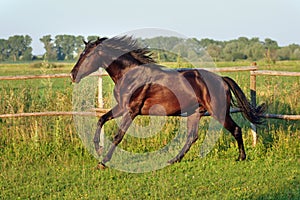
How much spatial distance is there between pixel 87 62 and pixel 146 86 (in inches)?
40.4

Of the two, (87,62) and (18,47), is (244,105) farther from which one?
(18,47)

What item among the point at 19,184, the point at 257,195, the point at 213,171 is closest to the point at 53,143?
the point at 19,184

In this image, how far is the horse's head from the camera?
6.79 metres

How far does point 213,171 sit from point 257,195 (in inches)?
56.4

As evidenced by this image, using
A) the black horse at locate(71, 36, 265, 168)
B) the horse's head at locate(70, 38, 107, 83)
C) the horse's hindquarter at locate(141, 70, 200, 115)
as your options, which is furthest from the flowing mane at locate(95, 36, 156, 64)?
the horse's hindquarter at locate(141, 70, 200, 115)

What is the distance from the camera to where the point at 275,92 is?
9.14m

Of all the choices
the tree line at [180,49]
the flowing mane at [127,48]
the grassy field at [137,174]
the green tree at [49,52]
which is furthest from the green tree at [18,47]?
the flowing mane at [127,48]

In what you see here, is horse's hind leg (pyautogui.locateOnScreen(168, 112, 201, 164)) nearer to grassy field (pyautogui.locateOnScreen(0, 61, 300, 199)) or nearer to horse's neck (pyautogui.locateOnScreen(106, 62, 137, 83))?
grassy field (pyautogui.locateOnScreen(0, 61, 300, 199))

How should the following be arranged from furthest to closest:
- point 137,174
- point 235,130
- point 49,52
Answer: point 49,52 < point 235,130 < point 137,174

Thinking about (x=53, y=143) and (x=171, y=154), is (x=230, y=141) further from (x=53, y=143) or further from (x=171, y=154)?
(x=53, y=143)

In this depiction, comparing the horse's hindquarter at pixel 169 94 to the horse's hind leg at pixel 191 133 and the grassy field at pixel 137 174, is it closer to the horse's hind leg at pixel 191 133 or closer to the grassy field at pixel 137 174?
the horse's hind leg at pixel 191 133

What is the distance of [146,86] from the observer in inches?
278

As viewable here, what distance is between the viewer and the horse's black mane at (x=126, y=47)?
702 centimetres

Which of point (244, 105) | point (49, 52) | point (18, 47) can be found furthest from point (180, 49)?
point (18, 47)
